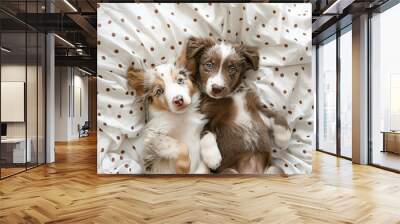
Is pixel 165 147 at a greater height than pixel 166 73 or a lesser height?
lesser

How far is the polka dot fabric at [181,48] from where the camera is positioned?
248 inches

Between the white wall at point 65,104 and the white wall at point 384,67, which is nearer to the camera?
the white wall at point 384,67

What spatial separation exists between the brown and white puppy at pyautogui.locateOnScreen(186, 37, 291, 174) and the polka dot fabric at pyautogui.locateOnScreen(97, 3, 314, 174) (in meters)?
0.15

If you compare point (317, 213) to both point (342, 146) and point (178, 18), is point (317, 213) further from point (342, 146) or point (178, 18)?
point (342, 146)

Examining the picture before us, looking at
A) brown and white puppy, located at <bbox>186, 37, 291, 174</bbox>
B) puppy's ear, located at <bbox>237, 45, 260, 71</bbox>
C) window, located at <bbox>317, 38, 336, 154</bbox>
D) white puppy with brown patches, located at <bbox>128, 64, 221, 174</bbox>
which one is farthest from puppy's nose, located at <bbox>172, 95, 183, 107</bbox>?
window, located at <bbox>317, 38, 336, 154</bbox>

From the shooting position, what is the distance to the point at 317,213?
407 cm

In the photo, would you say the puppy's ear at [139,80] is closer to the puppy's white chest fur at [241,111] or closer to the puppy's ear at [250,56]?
the puppy's white chest fur at [241,111]

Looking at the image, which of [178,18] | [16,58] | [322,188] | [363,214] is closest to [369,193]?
[322,188]

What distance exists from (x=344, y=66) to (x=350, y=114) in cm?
116

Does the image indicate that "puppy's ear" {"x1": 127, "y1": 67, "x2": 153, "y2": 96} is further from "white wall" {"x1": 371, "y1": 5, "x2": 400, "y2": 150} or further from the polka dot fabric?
"white wall" {"x1": 371, "y1": 5, "x2": 400, "y2": 150}

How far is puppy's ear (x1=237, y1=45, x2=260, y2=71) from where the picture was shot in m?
6.31

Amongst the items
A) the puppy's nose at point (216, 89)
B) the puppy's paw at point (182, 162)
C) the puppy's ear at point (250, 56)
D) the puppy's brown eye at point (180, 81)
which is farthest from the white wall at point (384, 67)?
the puppy's brown eye at point (180, 81)

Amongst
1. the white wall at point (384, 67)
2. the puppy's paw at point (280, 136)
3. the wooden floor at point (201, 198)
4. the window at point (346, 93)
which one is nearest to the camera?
the wooden floor at point (201, 198)

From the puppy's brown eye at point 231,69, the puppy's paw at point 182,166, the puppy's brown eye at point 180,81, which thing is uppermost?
the puppy's brown eye at point 231,69
